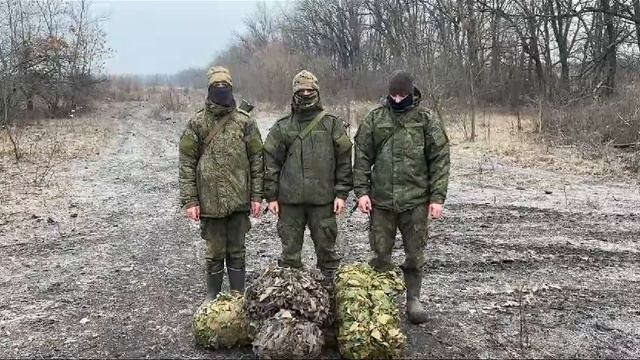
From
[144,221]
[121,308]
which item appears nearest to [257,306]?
[121,308]

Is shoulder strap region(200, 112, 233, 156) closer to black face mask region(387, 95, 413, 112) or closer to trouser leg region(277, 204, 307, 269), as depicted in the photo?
trouser leg region(277, 204, 307, 269)

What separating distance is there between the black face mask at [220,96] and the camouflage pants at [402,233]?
4.63 feet

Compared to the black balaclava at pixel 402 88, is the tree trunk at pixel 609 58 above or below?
above

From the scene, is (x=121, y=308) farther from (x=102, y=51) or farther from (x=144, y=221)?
(x=102, y=51)

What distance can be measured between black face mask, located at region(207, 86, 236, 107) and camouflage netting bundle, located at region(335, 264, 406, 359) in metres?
1.56

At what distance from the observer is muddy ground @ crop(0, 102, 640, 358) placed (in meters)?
4.30

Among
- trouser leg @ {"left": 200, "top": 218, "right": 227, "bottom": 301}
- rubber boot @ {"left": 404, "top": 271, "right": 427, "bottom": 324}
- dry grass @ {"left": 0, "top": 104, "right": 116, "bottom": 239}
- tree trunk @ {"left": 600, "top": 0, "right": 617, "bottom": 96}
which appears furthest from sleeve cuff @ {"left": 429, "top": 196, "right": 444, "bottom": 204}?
tree trunk @ {"left": 600, "top": 0, "right": 617, "bottom": 96}

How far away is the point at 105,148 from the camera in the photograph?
17125 millimetres

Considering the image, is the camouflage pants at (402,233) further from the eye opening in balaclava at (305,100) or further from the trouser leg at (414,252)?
the eye opening in balaclava at (305,100)

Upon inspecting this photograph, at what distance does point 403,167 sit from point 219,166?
1409 mm

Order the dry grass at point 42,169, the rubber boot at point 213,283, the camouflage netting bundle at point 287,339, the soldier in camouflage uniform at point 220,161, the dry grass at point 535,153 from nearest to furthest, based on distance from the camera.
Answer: the camouflage netting bundle at point 287,339 < the soldier in camouflage uniform at point 220,161 < the rubber boot at point 213,283 < the dry grass at point 42,169 < the dry grass at point 535,153

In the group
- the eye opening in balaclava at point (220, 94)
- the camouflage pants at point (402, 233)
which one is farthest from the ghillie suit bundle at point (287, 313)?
the eye opening in balaclava at point (220, 94)

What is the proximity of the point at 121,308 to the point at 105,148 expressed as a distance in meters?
13.2

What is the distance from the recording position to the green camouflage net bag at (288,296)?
3811 millimetres
